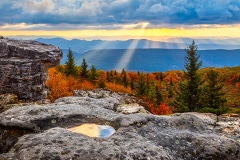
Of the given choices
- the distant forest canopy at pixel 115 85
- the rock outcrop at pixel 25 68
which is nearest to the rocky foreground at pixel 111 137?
the rock outcrop at pixel 25 68

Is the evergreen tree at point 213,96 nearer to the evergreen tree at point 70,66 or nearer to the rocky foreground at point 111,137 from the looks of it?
the rocky foreground at point 111,137

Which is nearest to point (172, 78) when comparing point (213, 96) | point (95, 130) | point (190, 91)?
point (190, 91)

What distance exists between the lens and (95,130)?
8.14 meters

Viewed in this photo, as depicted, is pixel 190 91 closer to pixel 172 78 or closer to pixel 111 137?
pixel 111 137

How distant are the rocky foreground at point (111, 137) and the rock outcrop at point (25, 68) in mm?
6911

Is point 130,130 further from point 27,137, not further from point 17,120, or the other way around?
point 17,120

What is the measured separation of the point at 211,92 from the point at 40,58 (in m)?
25.2

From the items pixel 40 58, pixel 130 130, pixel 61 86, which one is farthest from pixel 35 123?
pixel 61 86

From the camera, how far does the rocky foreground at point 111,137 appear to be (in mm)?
6336

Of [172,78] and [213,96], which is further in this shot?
[172,78]

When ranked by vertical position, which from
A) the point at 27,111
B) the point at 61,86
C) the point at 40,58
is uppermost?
the point at 40,58

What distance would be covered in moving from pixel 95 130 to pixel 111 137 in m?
1.06

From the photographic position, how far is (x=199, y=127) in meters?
9.48

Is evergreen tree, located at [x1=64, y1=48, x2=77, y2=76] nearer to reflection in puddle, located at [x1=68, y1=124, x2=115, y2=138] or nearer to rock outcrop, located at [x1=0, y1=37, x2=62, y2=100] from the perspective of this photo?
rock outcrop, located at [x1=0, y1=37, x2=62, y2=100]
